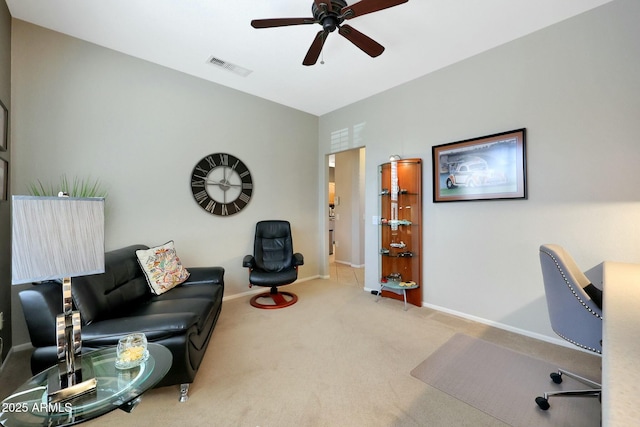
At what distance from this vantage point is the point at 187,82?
3350 millimetres

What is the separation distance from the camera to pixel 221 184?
11.9 feet

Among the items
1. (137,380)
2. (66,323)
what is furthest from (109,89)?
(137,380)

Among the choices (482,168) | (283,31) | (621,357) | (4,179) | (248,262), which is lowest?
(248,262)

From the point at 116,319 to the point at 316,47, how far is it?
2.57 m

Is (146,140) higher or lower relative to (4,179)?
higher

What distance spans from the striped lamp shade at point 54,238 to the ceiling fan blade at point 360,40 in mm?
2054

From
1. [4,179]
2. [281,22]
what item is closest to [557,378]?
[281,22]

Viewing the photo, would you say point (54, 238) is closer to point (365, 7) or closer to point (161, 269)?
point (161, 269)

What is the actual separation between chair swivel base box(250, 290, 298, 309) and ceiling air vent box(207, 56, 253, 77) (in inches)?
114

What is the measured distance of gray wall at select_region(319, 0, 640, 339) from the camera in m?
2.14

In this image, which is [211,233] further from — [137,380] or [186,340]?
[137,380]

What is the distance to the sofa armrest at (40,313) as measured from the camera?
161 centimetres

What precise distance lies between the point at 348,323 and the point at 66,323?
2.35m

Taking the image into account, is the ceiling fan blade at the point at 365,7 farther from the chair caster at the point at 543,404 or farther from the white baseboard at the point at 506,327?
the white baseboard at the point at 506,327
